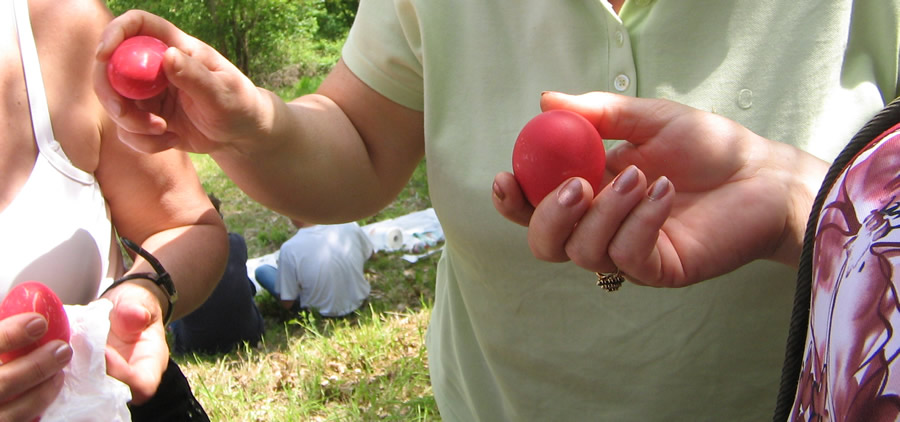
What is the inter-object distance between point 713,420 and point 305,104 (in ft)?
3.30

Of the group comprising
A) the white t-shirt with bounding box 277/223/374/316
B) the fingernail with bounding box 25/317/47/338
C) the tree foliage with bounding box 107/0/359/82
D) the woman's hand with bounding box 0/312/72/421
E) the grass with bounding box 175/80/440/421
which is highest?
the fingernail with bounding box 25/317/47/338

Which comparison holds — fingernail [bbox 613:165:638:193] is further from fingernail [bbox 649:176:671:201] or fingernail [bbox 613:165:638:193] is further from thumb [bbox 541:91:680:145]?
thumb [bbox 541:91:680:145]

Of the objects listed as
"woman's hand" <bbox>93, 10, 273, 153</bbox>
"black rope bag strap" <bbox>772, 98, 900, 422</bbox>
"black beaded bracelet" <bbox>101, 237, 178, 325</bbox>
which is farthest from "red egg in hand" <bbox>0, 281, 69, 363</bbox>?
"black rope bag strap" <bbox>772, 98, 900, 422</bbox>

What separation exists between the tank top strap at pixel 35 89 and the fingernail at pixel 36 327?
0.45 meters

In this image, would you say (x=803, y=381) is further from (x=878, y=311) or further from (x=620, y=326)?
(x=620, y=326)

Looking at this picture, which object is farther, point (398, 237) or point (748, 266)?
point (398, 237)

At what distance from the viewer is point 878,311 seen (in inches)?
24.2

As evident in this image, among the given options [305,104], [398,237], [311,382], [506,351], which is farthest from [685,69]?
[398,237]

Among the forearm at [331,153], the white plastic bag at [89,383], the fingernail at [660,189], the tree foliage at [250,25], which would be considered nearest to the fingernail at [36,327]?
the white plastic bag at [89,383]

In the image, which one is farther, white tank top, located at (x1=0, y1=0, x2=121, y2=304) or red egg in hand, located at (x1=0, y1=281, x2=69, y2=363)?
white tank top, located at (x1=0, y1=0, x2=121, y2=304)

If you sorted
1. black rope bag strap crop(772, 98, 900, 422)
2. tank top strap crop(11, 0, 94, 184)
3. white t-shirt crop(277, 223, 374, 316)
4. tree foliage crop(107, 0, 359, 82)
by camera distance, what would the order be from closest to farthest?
1. black rope bag strap crop(772, 98, 900, 422)
2. tank top strap crop(11, 0, 94, 184)
3. white t-shirt crop(277, 223, 374, 316)
4. tree foliage crop(107, 0, 359, 82)

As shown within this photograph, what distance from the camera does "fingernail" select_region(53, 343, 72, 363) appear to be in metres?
1.20

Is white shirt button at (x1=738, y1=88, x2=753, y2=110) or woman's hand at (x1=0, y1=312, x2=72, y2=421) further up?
white shirt button at (x1=738, y1=88, x2=753, y2=110)

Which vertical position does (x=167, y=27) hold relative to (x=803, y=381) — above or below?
above
